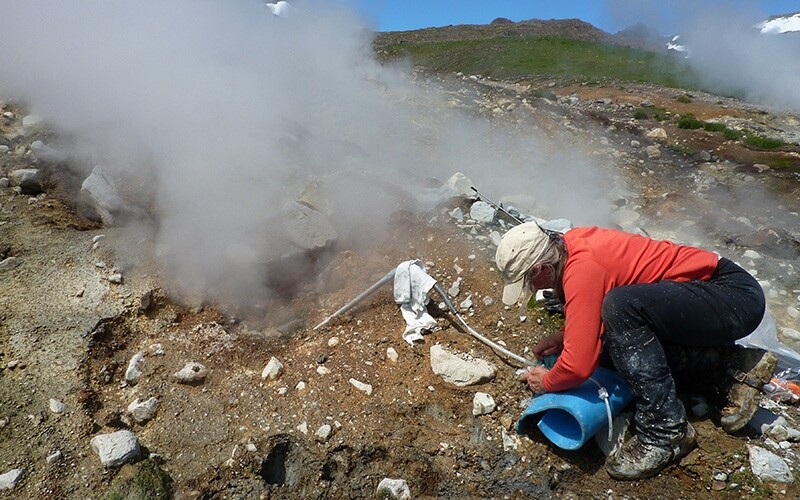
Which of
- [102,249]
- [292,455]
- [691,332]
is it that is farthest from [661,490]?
[102,249]

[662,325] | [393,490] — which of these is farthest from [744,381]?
[393,490]

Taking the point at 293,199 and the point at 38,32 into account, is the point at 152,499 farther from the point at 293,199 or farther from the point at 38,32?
the point at 38,32

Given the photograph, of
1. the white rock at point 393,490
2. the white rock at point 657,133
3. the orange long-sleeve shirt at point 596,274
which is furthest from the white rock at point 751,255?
the white rock at point 657,133

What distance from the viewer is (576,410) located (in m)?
2.08

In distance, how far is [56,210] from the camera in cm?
418

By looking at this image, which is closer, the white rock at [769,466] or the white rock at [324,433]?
the white rock at [769,466]

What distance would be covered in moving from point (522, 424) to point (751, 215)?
486 cm

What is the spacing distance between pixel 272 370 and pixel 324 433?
0.59 metres

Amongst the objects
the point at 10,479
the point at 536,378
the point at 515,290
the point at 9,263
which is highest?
the point at 515,290

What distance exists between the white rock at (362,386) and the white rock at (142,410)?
111 cm

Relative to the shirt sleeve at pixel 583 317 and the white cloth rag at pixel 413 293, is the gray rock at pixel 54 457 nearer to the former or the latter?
the white cloth rag at pixel 413 293

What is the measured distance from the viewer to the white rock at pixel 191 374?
286 cm

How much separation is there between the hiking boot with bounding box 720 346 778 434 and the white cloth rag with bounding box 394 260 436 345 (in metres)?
1.59

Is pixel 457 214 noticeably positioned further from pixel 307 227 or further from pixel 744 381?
pixel 744 381
